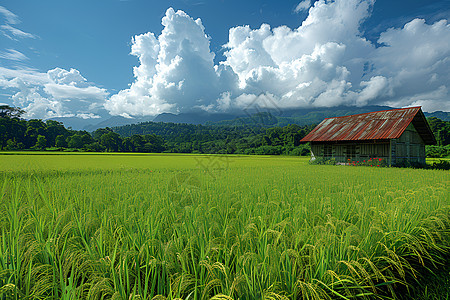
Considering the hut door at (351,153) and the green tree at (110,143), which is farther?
the green tree at (110,143)

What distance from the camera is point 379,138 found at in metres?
16.5

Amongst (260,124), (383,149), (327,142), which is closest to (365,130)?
(383,149)

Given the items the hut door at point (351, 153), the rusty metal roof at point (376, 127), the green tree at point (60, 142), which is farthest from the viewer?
the green tree at point (60, 142)

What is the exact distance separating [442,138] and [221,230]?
2903 inches

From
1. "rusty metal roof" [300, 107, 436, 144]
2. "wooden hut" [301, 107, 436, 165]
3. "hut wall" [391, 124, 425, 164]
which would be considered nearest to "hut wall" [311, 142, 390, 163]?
"wooden hut" [301, 107, 436, 165]

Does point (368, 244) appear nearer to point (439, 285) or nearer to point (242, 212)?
point (439, 285)

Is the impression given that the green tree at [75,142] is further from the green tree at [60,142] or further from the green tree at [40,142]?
the green tree at [40,142]

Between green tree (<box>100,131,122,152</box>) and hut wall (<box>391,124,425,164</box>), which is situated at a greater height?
green tree (<box>100,131,122,152</box>)

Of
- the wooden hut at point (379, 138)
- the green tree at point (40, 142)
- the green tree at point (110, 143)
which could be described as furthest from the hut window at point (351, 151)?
the green tree at point (40, 142)

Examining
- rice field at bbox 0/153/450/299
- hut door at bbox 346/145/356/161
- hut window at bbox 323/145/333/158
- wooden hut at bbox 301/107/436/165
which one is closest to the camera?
rice field at bbox 0/153/450/299

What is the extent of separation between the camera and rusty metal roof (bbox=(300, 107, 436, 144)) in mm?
16953

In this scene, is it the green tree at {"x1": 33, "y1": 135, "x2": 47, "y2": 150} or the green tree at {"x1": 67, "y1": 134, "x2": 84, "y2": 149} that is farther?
the green tree at {"x1": 67, "y1": 134, "x2": 84, "y2": 149}

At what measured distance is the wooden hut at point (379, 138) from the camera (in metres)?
17.1

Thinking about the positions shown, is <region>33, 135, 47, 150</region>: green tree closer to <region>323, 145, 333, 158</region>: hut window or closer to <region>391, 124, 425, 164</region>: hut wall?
<region>323, 145, 333, 158</region>: hut window
